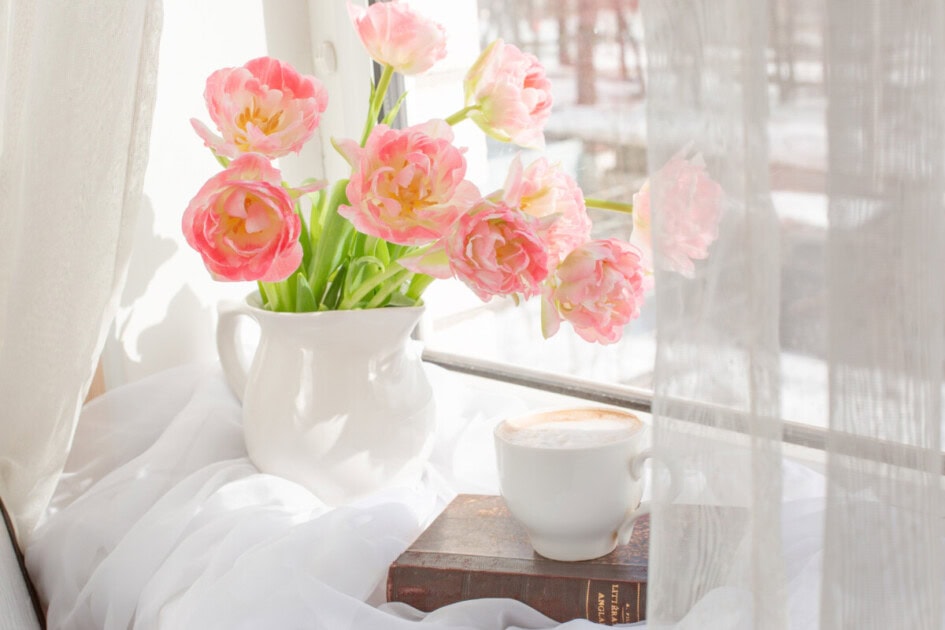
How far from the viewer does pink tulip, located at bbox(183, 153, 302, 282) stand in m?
0.71

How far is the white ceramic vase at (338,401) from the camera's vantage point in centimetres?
83

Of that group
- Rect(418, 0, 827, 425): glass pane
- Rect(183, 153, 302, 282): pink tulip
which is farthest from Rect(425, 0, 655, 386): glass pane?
Rect(183, 153, 302, 282): pink tulip

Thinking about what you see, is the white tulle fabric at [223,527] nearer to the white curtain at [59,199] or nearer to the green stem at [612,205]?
the white curtain at [59,199]

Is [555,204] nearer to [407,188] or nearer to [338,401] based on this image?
[407,188]

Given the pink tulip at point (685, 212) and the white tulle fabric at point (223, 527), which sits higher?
the pink tulip at point (685, 212)

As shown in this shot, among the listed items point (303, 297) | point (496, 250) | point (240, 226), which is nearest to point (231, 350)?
point (303, 297)

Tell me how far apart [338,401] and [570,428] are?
200 mm

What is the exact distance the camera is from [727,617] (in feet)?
1.71

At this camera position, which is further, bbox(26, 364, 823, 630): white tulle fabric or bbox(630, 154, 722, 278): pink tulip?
bbox(26, 364, 823, 630): white tulle fabric

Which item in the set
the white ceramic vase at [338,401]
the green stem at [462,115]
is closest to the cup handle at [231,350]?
the white ceramic vase at [338,401]

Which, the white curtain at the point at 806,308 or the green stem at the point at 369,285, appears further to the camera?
the green stem at the point at 369,285

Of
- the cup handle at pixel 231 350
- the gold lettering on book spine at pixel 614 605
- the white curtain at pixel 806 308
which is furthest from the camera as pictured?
the cup handle at pixel 231 350

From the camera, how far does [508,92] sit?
803 millimetres

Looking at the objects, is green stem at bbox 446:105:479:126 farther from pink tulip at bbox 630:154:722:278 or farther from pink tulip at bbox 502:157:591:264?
pink tulip at bbox 630:154:722:278
